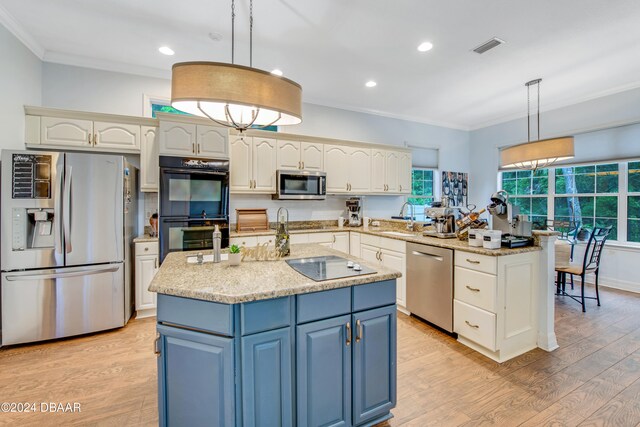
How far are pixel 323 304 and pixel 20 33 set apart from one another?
3.99 meters

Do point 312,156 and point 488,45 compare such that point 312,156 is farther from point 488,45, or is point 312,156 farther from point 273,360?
point 273,360

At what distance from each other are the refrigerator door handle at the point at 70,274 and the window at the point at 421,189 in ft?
16.3

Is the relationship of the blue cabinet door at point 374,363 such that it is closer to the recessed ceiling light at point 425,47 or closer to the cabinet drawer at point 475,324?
the cabinet drawer at point 475,324

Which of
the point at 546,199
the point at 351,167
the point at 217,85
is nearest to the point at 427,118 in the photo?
the point at 351,167

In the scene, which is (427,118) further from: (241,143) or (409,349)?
(409,349)

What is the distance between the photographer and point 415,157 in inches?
227

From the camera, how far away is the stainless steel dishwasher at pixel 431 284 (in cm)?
280

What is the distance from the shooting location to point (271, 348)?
139cm

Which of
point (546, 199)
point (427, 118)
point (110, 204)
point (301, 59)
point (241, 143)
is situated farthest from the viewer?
point (427, 118)

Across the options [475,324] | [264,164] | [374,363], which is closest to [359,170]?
[264,164]

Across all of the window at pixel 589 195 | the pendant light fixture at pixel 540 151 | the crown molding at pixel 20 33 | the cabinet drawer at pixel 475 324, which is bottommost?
the cabinet drawer at pixel 475 324

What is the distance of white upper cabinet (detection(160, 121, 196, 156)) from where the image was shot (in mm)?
3283

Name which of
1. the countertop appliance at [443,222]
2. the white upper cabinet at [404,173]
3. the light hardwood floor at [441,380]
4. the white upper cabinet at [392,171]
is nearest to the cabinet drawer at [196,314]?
the light hardwood floor at [441,380]

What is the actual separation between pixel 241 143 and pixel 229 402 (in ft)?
10.7
